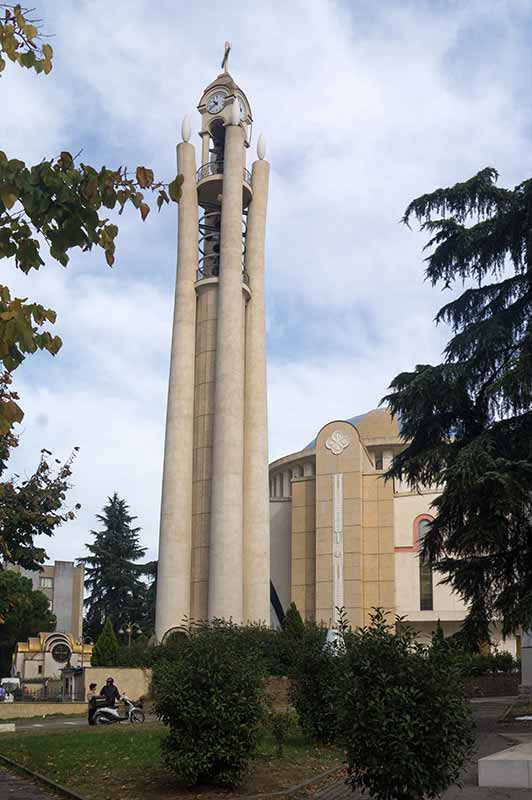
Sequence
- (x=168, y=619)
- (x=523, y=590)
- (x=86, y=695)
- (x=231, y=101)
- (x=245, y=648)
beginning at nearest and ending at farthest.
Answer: (x=245, y=648) → (x=523, y=590) → (x=86, y=695) → (x=168, y=619) → (x=231, y=101)

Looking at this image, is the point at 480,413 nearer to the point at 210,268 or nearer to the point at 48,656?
the point at 210,268

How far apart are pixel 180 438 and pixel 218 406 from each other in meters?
2.53

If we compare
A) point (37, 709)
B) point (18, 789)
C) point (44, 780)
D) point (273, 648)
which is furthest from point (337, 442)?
point (18, 789)

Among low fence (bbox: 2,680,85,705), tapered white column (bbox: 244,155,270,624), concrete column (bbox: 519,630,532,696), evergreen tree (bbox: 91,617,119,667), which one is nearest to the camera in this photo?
concrete column (bbox: 519,630,532,696)

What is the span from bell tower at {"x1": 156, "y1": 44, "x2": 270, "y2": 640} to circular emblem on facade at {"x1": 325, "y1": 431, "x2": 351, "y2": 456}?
915cm

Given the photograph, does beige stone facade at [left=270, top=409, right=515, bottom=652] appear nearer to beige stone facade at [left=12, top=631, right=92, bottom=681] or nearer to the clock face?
beige stone facade at [left=12, top=631, right=92, bottom=681]

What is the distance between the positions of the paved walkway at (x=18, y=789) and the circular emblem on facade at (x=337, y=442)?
41.6 m

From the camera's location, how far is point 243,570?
45.0 meters

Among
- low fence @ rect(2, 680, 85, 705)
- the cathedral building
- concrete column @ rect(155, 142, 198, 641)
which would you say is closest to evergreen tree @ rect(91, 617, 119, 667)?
low fence @ rect(2, 680, 85, 705)

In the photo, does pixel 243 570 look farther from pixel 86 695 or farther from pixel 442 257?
pixel 442 257

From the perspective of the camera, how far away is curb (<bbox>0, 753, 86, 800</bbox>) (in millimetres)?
11406

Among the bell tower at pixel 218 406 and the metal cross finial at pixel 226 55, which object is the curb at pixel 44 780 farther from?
the metal cross finial at pixel 226 55

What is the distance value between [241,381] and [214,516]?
6.74m

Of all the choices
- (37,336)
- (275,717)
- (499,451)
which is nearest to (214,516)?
(499,451)
